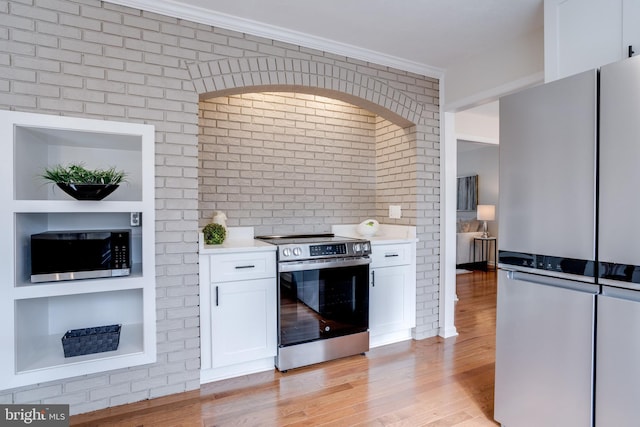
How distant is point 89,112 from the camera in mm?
2088

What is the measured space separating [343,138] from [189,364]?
2551 mm

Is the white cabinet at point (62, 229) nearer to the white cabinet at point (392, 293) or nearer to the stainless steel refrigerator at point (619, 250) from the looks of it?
the white cabinet at point (392, 293)

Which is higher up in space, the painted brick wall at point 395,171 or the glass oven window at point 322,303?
the painted brick wall at point 395,171

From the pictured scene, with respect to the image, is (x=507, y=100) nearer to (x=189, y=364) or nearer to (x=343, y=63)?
A: (x=343, y=63)

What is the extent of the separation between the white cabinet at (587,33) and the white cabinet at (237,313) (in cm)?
225

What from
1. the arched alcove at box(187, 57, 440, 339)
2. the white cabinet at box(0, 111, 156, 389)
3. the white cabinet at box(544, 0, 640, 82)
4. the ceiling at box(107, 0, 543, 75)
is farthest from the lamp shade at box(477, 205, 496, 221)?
the white cabinet at box(0, 111, 156, 389)

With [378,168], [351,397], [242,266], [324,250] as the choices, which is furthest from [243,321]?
[378,168]

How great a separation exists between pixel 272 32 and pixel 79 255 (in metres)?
2.00

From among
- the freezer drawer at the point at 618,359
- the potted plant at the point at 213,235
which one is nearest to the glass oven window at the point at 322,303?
the potted plant at the point at 213,235

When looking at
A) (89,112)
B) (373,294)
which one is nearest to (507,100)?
(373,294)

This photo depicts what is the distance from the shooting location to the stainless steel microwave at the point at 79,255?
77.5 inches

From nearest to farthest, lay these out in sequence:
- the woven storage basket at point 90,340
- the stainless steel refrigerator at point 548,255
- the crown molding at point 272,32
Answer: the stainless steel refrigerator at point 548,255, the woven storage basket at point 90,340, the crown molding at point 272,32

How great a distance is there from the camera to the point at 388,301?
3.18 metres
